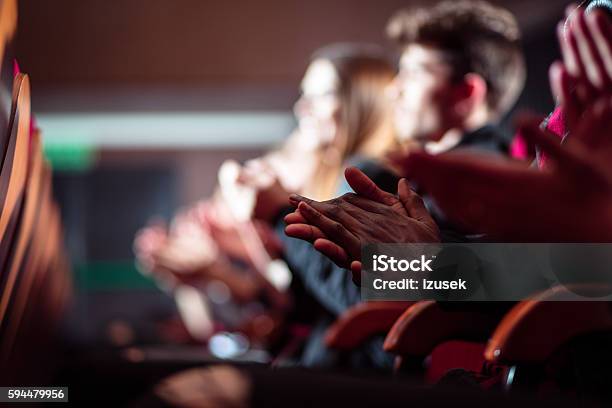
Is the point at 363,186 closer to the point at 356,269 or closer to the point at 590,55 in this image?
the point at 356,269

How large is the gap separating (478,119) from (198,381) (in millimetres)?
1181

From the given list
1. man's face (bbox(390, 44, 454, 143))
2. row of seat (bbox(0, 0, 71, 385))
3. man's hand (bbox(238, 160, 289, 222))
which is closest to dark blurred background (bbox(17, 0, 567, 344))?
man's face (bbox(390, 44, 454, 143))

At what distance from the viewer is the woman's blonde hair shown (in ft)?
5.17

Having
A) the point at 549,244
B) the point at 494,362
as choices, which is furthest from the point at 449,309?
the point at 549,244

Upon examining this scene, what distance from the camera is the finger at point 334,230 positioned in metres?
0.58

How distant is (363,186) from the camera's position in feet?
1.94

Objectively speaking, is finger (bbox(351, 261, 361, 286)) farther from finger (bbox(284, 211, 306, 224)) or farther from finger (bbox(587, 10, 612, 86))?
finger (bbox(587, 10, 612, 86))

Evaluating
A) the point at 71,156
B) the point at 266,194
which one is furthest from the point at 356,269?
the point at 71,156

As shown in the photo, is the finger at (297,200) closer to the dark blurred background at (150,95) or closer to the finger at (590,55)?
the finger at (590,55)

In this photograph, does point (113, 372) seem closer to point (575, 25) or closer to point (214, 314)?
point (575, 25)

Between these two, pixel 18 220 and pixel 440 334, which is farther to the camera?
pixel 18 220

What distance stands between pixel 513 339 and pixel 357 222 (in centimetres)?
14

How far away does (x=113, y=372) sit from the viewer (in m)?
0.71

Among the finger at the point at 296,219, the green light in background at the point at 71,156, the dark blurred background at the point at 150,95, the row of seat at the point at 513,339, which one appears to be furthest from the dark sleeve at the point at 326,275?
the green light in background at the point at 71,156
